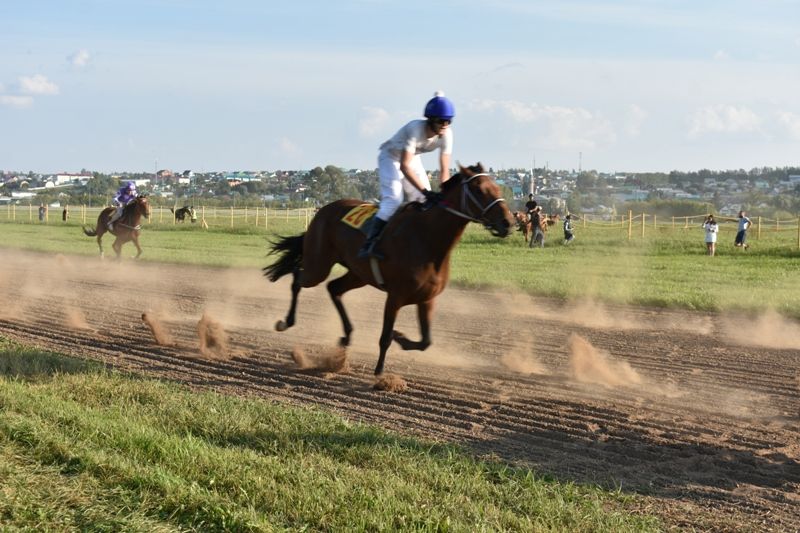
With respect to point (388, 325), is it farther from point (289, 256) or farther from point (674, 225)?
point (674, 225)

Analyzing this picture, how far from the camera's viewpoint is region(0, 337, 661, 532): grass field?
17.0 ft

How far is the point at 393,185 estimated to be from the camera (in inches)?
390

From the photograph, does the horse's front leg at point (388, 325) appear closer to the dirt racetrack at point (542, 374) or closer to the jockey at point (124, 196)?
the dirt racetrack at point (542, 374)

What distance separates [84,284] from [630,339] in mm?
12485

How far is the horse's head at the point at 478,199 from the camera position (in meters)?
8.58

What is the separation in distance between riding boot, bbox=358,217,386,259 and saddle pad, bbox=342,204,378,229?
39 cm

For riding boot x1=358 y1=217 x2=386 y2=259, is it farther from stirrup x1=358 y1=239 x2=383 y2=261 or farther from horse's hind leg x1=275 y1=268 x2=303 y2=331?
horse's hind leg x1=275 y1=268 x2=303 y2=331

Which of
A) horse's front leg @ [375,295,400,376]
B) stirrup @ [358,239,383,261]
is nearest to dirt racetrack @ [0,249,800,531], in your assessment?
horse's front leg @ [375,295,400,376]

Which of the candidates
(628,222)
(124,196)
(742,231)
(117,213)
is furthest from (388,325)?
(628,222)

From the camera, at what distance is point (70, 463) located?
6.12m

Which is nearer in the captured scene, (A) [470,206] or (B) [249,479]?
(B) [249,479]

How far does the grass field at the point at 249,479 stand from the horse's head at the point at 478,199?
2.37m

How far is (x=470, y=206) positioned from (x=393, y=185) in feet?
4.24

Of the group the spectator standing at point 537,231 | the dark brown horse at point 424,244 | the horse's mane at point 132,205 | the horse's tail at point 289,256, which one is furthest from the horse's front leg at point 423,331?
the spectator standing at point 537,231
